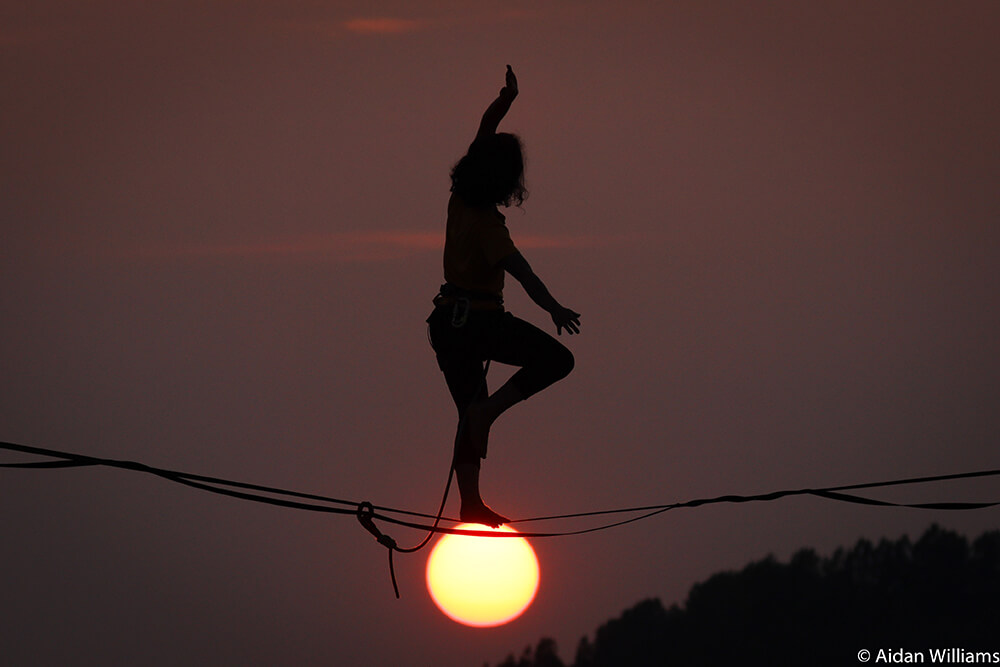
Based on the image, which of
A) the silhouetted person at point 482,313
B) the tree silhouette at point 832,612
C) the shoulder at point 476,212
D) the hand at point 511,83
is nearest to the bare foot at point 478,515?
the silhouetted person at point 482,313

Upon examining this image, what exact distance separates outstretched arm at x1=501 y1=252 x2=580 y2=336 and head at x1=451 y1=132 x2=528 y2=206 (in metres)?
0.50

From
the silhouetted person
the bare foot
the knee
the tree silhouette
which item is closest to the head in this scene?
the silhouetted person

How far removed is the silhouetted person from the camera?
10562 millimetres

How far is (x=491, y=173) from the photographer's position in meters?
10.5

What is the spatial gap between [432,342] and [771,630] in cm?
14731

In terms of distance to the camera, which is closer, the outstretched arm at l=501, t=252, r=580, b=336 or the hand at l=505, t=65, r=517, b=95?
the outstretched arm at l=501, t=252, r=580, b=336

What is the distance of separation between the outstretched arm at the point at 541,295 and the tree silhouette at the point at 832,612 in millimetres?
141416

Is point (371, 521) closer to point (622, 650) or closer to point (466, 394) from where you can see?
point (466, 394)

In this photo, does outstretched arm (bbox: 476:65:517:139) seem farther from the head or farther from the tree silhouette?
the tree silhouette

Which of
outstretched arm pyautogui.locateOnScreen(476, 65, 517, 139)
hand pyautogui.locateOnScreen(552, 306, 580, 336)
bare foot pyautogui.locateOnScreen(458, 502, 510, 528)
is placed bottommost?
bare foot pyautogui.locateOnScreen(458, 502, 510, 528)

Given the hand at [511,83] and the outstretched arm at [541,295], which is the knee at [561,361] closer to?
the outstretched arm at [541,295]

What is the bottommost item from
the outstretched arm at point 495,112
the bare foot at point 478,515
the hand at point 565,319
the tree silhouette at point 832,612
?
the bare foot at point 478,515

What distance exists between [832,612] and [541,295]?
149 metres

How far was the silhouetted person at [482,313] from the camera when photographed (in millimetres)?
10562
